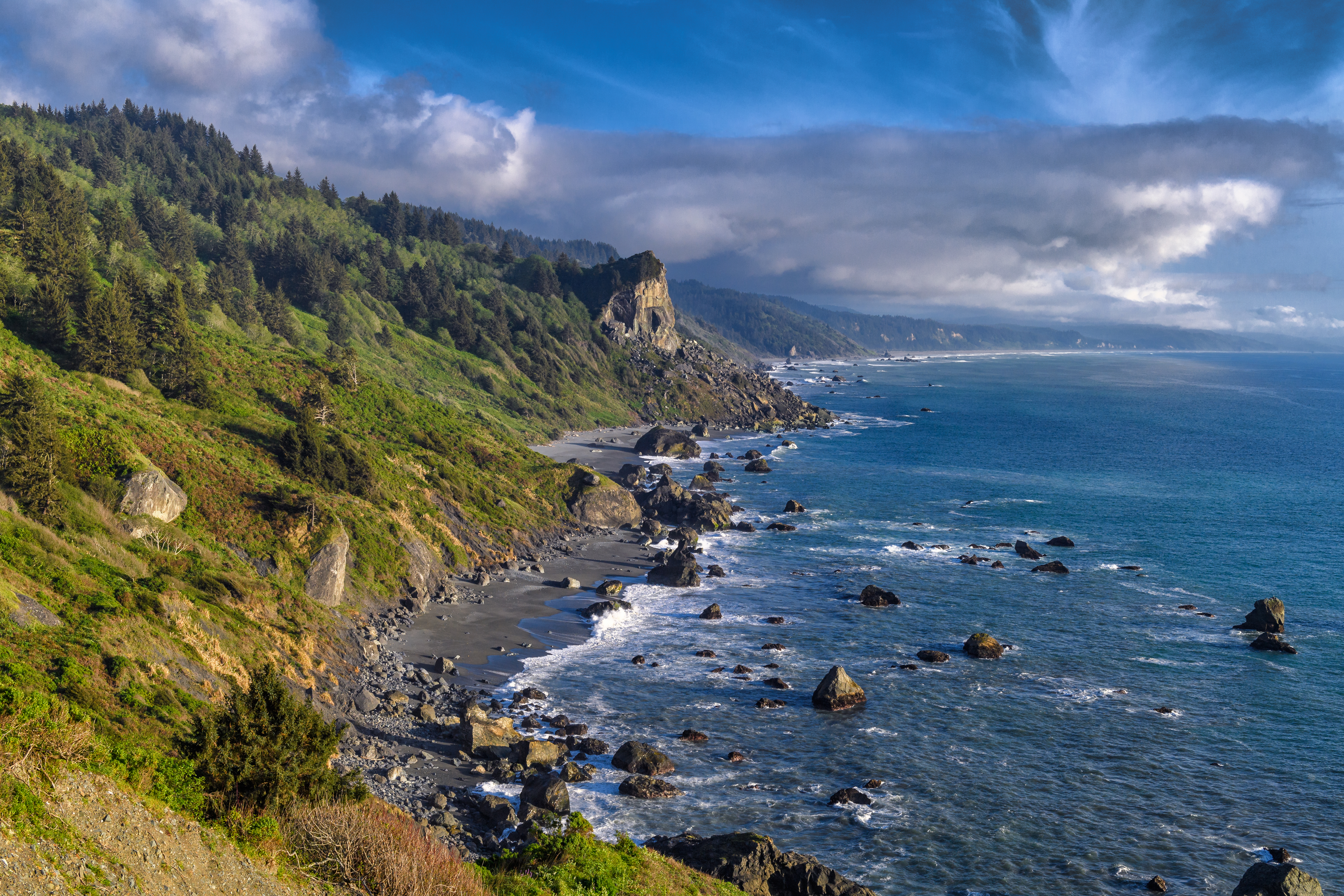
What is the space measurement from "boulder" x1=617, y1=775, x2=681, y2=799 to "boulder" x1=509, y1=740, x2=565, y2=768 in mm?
4314

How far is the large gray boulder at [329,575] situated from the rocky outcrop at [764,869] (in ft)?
123

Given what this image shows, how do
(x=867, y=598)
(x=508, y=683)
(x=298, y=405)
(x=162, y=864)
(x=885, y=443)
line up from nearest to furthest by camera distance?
(x=162, y=864) → (x=508, y=683) → (x=867, y=598) → (x=298, y=405) → (x=885, y=443)

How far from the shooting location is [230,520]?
58.3 m

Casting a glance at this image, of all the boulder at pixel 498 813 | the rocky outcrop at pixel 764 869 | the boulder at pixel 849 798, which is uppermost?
the rocky outcrop at pixel 764 869

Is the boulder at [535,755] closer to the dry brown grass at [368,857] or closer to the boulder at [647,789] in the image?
the boulder at [647,789]

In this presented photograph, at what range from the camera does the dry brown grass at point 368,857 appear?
65.1 ft

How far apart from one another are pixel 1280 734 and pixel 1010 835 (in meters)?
25.0

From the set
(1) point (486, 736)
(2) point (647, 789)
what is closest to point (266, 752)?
(1) point (486, 736)

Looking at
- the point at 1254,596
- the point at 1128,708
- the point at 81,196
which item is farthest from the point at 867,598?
the point at 81,196

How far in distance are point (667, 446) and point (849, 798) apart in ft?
378

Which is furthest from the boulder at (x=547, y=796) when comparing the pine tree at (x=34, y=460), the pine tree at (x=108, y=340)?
the pine tree at (x=108, y=340)

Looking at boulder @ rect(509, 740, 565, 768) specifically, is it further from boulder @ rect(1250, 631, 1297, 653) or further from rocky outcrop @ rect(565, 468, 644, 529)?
boulder @ rect(1250, 631, 1297, 653)

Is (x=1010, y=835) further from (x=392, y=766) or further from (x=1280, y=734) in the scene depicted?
(x=392, y=766)

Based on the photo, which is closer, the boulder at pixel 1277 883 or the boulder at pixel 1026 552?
the boulder at pixel 1277 883
